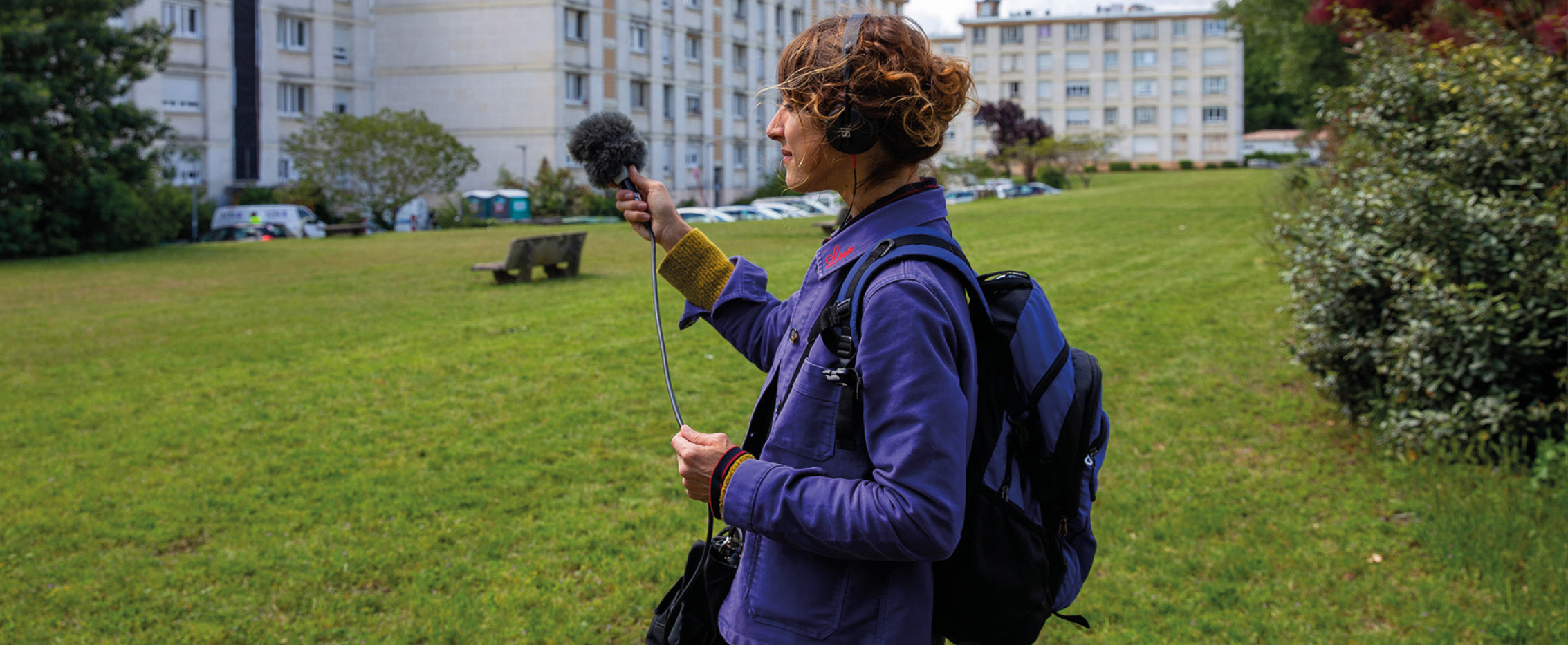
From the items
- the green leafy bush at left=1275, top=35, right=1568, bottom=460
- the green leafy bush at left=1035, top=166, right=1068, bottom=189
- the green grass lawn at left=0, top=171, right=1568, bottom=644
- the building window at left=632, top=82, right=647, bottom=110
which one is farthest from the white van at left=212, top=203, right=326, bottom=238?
the green leafy bush at left=1035, top=166, right=1068, bottom=189

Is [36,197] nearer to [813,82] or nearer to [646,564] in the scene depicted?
[646,564]

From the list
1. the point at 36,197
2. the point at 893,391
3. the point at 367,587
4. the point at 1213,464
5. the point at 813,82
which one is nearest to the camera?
the point at 893,391

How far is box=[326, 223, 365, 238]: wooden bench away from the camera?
36.8 metres

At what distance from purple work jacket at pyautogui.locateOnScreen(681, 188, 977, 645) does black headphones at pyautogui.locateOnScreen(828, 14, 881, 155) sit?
141 millimetres

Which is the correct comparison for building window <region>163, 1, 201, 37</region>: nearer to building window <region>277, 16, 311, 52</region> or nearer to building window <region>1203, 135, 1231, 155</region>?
building window <region>277, 16, 311, 52</region>

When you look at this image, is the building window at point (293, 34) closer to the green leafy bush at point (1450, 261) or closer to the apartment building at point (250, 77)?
the apartment building at point (250, 77)

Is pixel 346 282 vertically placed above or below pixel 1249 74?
below

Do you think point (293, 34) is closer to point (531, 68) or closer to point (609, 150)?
point (531, 68)

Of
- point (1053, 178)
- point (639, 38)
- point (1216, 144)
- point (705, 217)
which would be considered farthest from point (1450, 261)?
point (1216, 144)

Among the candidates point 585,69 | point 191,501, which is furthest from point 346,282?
point 585,69

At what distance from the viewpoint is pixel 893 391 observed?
1.70m

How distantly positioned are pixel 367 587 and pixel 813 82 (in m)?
3.68

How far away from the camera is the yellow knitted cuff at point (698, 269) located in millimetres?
2518

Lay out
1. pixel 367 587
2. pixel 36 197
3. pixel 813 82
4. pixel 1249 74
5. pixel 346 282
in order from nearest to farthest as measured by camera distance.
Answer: pixel 813 82
pixel 367 587
pixel 346 282
pixel 36 197
pixel 1249 74
